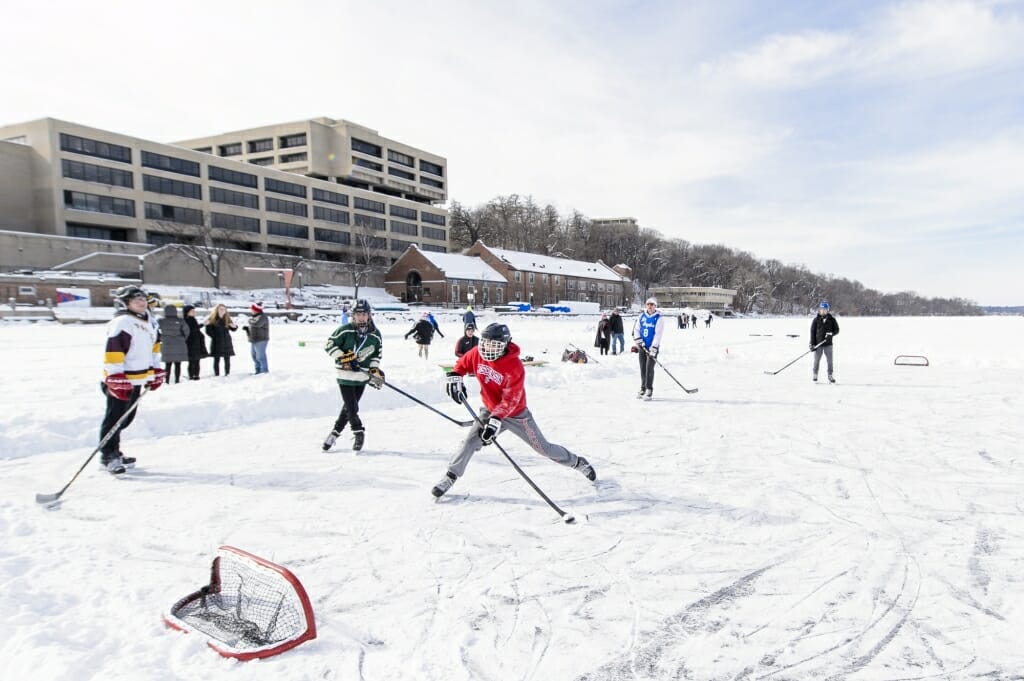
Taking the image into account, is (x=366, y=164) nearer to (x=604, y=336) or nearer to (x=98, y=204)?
(x=98, y=204)

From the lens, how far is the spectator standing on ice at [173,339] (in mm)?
9773

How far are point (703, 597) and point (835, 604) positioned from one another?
2.47 ft

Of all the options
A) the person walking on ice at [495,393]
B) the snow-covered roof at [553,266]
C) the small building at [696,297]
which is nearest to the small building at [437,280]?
the snow-covered roof at [553,266]

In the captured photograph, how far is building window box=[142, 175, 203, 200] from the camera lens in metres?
49.1

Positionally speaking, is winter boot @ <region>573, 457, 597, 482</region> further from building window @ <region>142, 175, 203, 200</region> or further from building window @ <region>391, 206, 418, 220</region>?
building window @ <region>391, 206, 418, 220</region>

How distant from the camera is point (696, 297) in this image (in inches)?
4139

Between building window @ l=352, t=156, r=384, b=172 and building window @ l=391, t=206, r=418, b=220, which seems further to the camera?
building window @ l=391, t=206, r=418, b=220

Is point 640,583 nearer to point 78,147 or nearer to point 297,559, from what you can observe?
point 297,559

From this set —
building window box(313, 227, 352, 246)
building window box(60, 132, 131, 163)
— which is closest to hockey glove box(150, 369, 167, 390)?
building window box(60, 132, 131, 163)

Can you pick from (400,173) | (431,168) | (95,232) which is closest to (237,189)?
(95,232)

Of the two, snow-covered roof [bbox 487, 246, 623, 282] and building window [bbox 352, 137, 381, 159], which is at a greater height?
building window [bbox 352, 137, 381, 159]

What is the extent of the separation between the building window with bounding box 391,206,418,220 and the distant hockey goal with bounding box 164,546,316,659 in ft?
238

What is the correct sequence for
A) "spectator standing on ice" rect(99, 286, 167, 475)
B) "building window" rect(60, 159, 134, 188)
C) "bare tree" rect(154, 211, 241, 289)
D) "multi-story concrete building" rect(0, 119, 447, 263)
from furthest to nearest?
"bare tree" rect(154, 211, 241, 289) → "building window" rect(60, 159, 134, 188) → "multi-story concrete building" rect(0, 119, 447, 263) → "spectator standing on ice" rect(99, 286, 167, 475)

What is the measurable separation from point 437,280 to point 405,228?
57.2 feet
